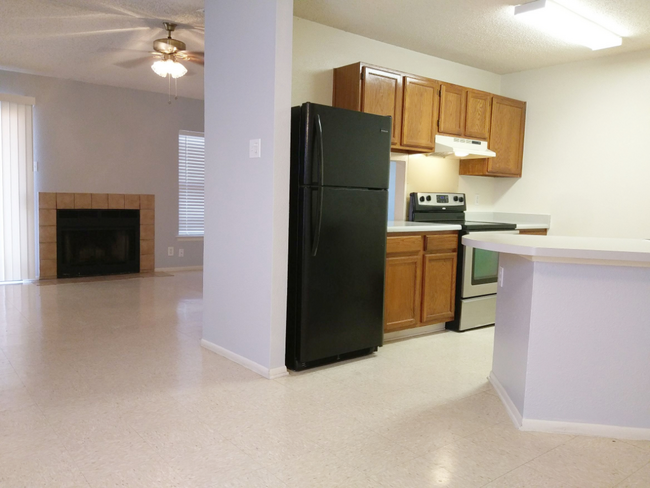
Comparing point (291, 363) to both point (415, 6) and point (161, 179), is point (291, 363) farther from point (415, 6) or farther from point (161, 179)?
point (161, 179)

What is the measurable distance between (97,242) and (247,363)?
4.20 m

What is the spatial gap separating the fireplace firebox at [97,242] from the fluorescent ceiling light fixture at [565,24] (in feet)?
16.9

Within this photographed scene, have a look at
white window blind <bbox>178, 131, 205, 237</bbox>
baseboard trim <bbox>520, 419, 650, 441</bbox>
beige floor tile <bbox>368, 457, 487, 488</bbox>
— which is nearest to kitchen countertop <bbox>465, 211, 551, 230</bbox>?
baseboard trim <bbox>520, 419, 650, 441</bbox>

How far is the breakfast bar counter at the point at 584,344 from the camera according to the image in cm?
220

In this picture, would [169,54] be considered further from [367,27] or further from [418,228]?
[418,228]

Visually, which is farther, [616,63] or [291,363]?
[616,63]

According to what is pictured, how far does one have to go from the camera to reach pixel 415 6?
330cm

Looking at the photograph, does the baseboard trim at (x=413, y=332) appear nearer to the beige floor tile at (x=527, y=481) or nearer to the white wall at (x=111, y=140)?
the beige floor tile at (x=527, y=481)

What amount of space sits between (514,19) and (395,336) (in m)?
2.35

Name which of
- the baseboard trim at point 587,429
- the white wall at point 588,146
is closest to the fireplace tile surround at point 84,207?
the white wall at point 588,146

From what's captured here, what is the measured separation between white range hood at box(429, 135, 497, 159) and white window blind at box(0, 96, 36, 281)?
450cm

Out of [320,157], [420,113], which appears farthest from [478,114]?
[320,157]

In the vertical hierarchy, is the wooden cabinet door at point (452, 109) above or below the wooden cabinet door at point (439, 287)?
above

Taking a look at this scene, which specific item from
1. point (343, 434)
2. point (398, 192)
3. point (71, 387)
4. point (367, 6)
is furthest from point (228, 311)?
point (367, 6)
